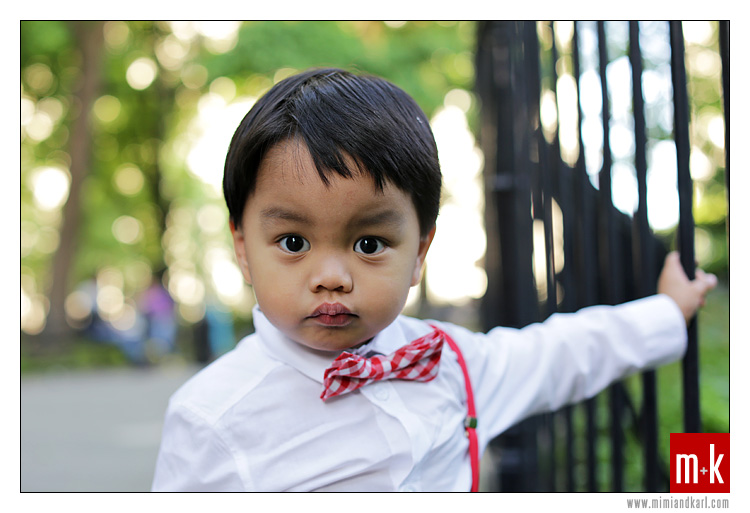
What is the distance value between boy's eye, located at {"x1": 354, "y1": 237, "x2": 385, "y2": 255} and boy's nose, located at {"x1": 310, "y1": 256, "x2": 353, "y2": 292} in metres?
0.05

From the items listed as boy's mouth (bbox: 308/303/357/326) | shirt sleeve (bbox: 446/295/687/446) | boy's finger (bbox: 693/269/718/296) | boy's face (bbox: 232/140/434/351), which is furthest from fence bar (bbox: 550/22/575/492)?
boy's mouth (bbox: 308/303/357/326)

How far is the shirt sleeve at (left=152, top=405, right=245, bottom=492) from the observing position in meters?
1.57

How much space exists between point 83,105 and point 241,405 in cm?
1169

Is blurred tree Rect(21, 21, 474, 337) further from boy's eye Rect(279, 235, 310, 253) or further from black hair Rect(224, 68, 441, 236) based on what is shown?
boy's eye Rect(279, 235, 310, 253)

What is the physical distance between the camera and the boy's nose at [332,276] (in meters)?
1.42

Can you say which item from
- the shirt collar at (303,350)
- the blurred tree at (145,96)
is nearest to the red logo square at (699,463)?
the shirt collar at (303,350)

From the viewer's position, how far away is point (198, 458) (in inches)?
61.6

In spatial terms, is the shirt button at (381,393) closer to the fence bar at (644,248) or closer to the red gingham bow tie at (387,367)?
the red gingham bow tie at (387,367)

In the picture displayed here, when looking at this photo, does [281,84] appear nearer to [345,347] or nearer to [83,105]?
[345,347]

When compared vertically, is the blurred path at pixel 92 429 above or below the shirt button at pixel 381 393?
below

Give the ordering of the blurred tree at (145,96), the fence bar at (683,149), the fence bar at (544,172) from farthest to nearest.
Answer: the blurred tree at (145,96) < the fence bar at (544,172) < the fence bar at (683,149)

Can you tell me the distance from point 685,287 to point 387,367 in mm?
929
